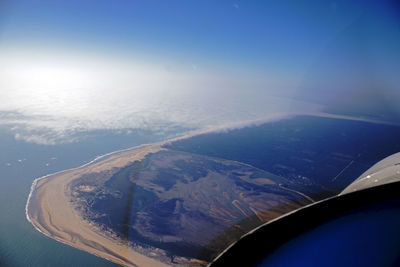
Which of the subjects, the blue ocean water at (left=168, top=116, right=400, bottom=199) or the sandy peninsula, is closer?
the sandy peninsula

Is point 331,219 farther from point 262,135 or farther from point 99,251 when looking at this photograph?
point 262,135

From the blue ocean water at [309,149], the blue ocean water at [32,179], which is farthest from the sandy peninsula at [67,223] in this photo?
the blue ocean water at [309,149]

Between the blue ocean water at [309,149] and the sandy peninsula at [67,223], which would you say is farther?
the blue ocean water at [309,149]

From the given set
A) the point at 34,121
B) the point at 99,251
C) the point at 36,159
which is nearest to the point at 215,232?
the point at 99,251

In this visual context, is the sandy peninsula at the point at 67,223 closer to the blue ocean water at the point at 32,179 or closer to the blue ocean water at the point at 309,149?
the blue ocean water at the point at 32,179

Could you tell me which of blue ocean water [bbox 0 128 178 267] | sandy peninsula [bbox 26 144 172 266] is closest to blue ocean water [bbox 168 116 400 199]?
blue ocean water [bbox 0 128 178 267]

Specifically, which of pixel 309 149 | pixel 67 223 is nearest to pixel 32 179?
pixel 67 223

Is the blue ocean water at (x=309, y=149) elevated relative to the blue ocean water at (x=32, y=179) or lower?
elevated

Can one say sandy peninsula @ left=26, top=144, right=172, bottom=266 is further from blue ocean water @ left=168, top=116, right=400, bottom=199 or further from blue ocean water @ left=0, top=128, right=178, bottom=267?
blue ocean water @ left=168, top=116, right=400, bottom=199

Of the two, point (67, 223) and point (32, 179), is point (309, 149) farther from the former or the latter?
point (32, 179)
